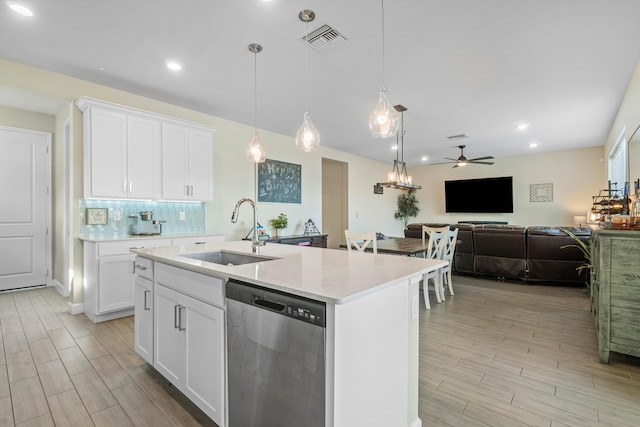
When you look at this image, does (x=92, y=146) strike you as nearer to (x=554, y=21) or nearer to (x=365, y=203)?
(x=554, y=21)

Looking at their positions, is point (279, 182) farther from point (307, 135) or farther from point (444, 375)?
point (444, 375)

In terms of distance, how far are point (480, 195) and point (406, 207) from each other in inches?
77.5

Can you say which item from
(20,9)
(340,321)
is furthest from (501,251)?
(20,9)

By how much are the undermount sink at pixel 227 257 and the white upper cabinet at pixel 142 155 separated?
71.8 inches

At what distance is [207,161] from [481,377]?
12.8 ft

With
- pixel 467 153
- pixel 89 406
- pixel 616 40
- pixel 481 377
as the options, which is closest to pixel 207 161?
pixel 89 406

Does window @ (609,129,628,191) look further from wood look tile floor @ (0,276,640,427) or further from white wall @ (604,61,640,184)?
wood look tile floor @ (0,276,640,427)

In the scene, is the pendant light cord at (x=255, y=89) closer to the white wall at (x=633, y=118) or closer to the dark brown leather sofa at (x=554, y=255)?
the white wall at (x=633, y=118)

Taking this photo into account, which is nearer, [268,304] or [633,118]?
[268,304]

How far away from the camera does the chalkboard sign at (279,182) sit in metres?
5.27

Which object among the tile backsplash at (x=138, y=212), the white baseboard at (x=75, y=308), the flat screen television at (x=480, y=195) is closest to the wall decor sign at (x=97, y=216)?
the tile backsplash at (x=138, y=212)

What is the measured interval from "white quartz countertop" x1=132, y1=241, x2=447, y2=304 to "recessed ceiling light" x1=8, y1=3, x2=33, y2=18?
197 cm

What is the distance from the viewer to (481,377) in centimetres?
214

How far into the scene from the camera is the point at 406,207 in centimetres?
920
